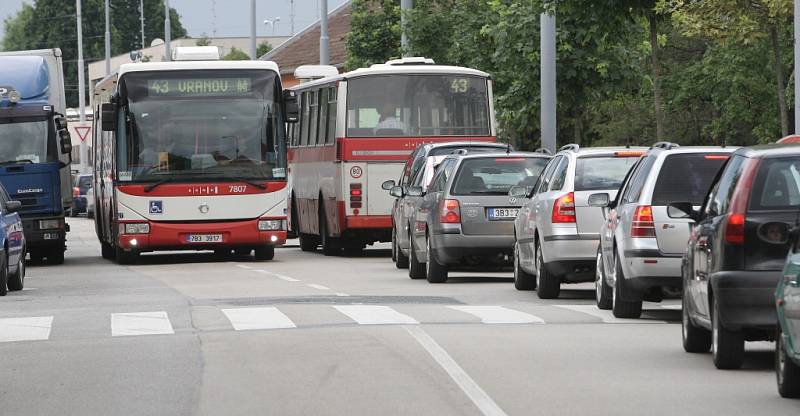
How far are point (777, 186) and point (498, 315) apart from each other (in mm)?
5423

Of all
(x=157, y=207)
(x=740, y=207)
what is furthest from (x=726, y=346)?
(x=157, y=207)

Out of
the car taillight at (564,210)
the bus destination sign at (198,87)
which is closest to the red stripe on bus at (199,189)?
the bus destination sign at (198,87)

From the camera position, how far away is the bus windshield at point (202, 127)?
2880cm

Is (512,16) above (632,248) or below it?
above

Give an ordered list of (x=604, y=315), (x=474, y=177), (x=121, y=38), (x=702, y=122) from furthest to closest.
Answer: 1. (x=121, y=38)
2. (x=702, y=122)
3. (x=474, y=177)
4. (x=604, y=315)

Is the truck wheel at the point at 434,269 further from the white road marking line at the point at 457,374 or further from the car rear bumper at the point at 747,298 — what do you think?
the car rear bumper at the point at 747,298

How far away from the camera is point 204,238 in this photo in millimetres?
28797

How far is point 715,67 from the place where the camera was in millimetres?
54188

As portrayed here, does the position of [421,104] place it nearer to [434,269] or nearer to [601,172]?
[434,269]

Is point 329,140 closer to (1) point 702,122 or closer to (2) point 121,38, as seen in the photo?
(1) point 702,122

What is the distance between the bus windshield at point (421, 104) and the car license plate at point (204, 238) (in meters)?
4.25

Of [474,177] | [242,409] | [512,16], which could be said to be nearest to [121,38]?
[512,16]

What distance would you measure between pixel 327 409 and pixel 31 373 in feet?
10.1

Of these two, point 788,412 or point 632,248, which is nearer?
A: point 788,412
